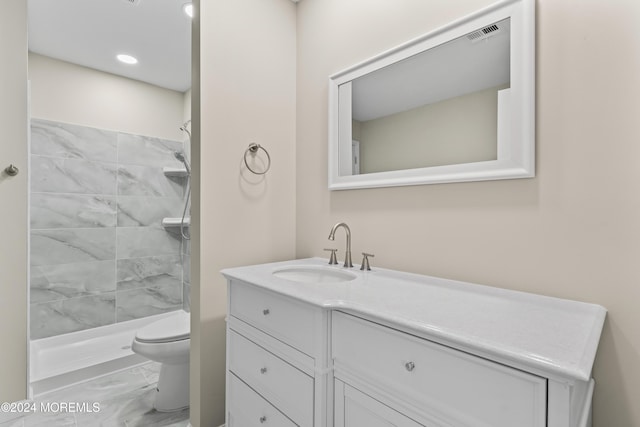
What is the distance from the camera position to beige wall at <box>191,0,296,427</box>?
1.59m

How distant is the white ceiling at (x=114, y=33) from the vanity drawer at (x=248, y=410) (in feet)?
7.38

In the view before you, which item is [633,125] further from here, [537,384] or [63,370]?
[63,370]

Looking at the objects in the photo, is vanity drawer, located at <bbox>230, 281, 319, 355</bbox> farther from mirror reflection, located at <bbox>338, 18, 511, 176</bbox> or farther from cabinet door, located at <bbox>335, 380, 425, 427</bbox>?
mirror reflection, located at <bbox>338, 18, 511, 176</bbox>

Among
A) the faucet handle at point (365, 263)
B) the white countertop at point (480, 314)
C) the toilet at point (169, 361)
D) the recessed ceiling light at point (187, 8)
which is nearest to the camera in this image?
the white countertop at point (480, 314)

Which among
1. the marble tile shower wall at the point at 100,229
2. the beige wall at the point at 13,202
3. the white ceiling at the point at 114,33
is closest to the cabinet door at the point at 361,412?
the beige wall at the point at 13,202

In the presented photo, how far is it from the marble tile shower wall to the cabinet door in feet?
8.98

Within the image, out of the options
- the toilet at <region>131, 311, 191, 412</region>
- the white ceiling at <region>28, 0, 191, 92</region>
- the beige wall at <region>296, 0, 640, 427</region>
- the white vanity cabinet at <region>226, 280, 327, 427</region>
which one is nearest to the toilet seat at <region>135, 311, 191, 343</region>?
the toilet at <region>131, 311, 191, 412</region>

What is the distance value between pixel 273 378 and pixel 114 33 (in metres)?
2.61

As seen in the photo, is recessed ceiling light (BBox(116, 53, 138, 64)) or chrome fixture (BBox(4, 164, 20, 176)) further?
→ recessed ceiling light (BBox(116, 53, 138, 64))

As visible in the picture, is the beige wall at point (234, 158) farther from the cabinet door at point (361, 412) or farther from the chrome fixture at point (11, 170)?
the chrome fixture at point (11, 170)

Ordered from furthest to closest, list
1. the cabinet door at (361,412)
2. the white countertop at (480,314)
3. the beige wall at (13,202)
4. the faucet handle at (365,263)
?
the beige wall at (13,202) < the faucet handle at (365,263) < the cabinet door at (361,412) < the white countertop at (480,314)

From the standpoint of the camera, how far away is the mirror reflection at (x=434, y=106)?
1.16 meters

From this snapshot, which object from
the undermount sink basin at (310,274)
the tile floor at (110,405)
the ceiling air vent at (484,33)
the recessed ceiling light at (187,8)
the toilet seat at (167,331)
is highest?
the recessed ceiling light at (187,8)

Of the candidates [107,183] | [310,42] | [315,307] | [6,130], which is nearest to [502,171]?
[315,307]
